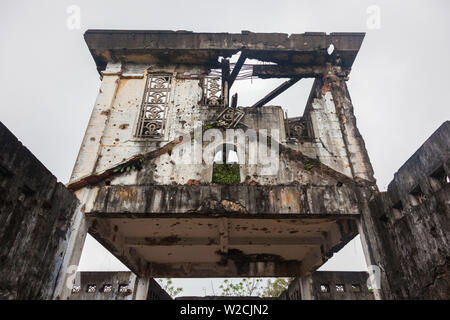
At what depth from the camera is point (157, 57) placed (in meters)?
8.17

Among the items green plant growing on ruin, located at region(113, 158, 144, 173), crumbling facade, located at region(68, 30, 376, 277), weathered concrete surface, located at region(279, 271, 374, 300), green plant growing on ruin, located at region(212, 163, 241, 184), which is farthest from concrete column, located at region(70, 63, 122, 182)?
weathered concrete surface, located at region(279, 271, 374, 300)

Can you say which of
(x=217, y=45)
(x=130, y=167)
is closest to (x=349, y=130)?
(x=217, y=45)

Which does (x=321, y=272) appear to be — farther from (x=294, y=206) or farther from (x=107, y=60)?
(x=107, y=60)

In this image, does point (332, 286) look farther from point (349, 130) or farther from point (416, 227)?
point (416, 227)

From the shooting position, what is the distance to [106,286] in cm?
998

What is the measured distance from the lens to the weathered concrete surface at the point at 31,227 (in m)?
3.75

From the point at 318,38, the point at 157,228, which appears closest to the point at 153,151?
the point at 157,228

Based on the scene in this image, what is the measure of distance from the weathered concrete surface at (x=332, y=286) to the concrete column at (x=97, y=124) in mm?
7180

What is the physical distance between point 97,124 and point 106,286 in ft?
20.2

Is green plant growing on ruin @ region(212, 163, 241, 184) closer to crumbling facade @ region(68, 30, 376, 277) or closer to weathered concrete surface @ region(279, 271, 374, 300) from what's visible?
crumbling facade @ region(68, 30, 376, 277)

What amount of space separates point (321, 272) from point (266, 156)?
5.22 metres

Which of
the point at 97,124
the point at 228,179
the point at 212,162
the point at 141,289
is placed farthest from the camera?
the point at 141,289

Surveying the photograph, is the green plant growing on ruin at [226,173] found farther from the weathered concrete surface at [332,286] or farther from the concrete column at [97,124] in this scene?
the weathered concrete surface at [332,286]

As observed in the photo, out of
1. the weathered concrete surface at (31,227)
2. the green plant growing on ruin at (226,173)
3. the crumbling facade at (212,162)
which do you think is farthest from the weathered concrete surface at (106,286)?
the green plant growing on ruin at (226,173)
